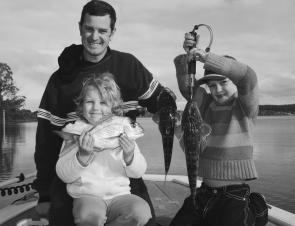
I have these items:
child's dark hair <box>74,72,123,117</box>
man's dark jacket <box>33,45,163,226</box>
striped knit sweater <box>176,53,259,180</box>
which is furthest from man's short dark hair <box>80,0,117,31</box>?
striped knit sweater <box>176,53,259,180</box>

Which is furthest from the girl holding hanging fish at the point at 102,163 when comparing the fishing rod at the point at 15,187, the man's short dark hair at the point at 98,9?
the fishing rod at the point at 15,187

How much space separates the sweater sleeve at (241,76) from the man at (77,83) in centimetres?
120

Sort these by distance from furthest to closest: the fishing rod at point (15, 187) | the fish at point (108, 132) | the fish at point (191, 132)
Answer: the fishing rod at point (15, 187) < the fish at point (108, 132) < the fish at point (191, 132)

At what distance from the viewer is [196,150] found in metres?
3.84

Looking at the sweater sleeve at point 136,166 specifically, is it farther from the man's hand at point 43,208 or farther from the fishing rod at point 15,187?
the fishing rod at point 15,187

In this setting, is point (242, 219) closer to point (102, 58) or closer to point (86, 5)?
point (102, 58)

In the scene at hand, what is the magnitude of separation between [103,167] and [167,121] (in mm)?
1145

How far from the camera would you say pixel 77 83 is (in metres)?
5.41

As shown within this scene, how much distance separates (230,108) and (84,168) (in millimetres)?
2323

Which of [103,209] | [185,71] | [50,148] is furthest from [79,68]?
[103,209]

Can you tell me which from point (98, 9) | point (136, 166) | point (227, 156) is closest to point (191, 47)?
point (136, 166)

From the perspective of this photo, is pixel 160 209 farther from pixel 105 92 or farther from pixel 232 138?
pixel 105 92

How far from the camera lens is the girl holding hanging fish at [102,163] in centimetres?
412

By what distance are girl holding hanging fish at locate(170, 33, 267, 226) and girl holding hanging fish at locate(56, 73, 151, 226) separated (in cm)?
101
